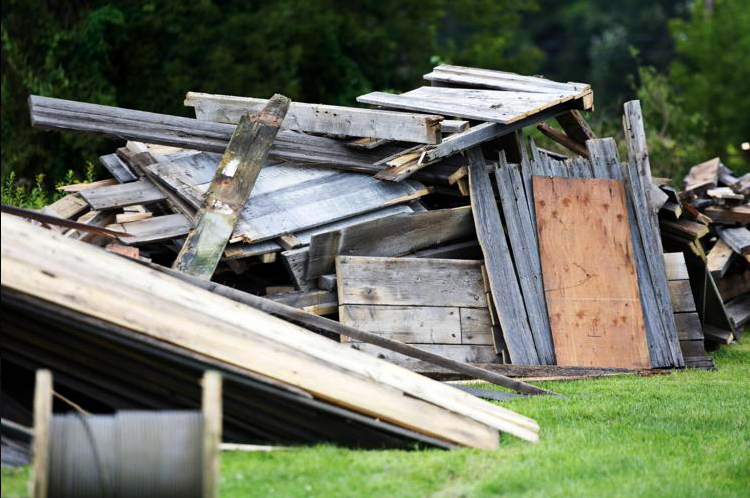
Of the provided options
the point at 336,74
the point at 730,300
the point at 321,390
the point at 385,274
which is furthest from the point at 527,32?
the point at 321,390

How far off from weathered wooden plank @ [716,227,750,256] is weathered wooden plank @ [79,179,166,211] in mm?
6811

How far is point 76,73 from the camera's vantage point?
22344 mm

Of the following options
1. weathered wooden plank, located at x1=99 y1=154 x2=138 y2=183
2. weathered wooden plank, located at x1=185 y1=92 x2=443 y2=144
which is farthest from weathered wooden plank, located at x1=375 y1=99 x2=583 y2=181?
weathered wooden plank, located at x1=99 y1=154 x2=138 y2=183

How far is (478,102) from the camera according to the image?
11297mm

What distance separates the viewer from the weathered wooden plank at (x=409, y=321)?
32.5ft

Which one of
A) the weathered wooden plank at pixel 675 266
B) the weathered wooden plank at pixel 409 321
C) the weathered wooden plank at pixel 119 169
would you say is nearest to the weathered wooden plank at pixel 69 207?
the weathered wooden plank at pixel 119 169

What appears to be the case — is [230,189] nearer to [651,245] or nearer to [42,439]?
[651,245]

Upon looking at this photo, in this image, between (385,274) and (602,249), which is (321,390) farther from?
(602,249)

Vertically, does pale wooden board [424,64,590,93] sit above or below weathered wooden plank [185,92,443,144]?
above

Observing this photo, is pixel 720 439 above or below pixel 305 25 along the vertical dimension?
below

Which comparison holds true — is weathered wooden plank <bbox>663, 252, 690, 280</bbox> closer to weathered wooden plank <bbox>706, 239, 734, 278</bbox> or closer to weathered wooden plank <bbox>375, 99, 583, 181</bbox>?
weathered wooden plank <bbox>706, 239, 734, 278</bbox>

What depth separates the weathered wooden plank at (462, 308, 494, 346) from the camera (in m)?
10.3

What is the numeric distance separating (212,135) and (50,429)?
222 inches

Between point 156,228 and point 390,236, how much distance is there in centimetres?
219
